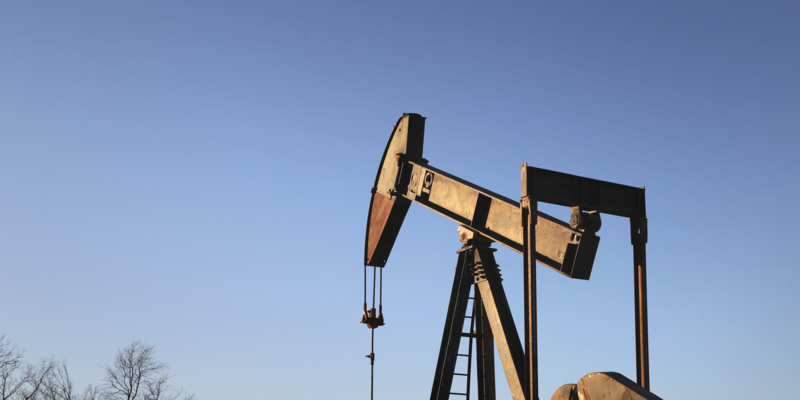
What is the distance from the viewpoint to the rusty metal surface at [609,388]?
5.44 m

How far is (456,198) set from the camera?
350 inches

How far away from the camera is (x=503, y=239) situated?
805 cm

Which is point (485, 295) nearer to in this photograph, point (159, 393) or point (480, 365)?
point (480, 365)

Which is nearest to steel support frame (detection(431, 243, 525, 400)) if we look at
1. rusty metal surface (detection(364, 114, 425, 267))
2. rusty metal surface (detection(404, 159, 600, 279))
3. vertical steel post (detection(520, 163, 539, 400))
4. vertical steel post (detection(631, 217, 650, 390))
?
rusty metal surface (detection(404, 159, 600, 279))

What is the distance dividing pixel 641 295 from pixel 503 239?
5.14ft

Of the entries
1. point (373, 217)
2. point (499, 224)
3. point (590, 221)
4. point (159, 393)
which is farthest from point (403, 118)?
point (159, 393)

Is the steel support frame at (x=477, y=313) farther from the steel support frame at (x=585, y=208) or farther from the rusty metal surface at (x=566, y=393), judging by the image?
the rusty metal surface at (x=566, y=393)

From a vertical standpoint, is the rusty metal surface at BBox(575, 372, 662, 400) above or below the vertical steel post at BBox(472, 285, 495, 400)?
below

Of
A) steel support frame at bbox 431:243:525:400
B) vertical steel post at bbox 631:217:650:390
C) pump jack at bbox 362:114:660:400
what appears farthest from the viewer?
steel support frame at bbox 431:243:525:400

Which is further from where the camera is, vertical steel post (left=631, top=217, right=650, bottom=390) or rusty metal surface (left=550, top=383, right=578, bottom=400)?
vertical steel post (left=631, top=217, right=650, bottom=390)

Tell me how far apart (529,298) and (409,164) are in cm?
403

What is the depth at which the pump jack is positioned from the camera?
661 centimetres

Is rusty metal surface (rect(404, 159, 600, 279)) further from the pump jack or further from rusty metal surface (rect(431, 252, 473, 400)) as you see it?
rusty metal surface (rect(431, 252, 473, 400))

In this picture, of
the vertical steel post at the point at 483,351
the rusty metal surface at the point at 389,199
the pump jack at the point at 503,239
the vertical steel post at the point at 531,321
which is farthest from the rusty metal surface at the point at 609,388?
the rusty metal surface at the point at 389,199
